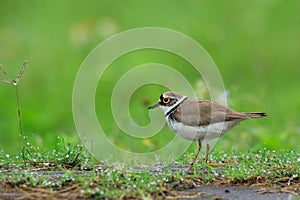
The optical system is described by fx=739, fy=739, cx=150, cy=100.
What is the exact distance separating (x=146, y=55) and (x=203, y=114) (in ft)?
29.0

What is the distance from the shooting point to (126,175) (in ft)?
22.6

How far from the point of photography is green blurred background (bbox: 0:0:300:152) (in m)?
13.2

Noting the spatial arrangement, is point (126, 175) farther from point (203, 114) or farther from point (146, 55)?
point (146, 55)

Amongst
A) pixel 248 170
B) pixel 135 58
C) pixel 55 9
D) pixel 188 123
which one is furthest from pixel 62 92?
pixel 248 170

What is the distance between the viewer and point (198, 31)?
18.0m

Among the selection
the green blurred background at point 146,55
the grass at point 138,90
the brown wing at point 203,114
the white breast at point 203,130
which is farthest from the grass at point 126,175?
the green blurred background at point 146,55

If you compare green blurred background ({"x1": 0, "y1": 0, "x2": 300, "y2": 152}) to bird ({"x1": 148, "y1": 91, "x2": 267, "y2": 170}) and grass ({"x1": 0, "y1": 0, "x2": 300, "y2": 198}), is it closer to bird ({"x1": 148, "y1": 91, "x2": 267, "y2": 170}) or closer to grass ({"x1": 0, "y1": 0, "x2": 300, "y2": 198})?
grass ({"x1": 0, "y1": 0, "x2": 300, "y2": 198})

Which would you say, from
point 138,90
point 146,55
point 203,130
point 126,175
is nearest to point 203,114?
point 203,130

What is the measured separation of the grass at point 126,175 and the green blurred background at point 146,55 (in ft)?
10.1

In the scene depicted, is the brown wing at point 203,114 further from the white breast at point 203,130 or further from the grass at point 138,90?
the grass at point 138,90

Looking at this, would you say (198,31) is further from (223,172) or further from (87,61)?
(223,172)

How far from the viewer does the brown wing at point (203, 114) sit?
26.8 ft

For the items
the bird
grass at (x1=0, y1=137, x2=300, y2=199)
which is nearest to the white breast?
the bird

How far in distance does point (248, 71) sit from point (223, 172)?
29.9 feet
